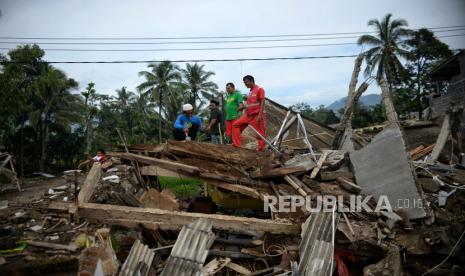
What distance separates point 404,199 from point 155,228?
11.6 feet

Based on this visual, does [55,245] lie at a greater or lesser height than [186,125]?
lesser

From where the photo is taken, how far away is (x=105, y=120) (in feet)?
122

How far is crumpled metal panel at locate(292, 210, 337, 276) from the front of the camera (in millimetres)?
3891

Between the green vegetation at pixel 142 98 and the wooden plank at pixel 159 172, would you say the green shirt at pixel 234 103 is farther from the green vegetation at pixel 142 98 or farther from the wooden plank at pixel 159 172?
the green vegetation at pixel 142 98

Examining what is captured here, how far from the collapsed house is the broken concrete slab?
0.05ft

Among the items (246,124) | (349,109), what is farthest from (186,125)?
(349,109)

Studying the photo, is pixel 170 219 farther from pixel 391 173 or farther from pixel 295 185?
pixel 391 173

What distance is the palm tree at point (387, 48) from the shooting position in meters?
29.4

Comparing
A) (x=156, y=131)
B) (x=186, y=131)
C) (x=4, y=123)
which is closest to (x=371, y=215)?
(x=186, y=131)

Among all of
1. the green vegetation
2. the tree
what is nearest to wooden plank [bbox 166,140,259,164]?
the green vegetation

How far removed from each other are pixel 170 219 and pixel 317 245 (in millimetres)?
1968

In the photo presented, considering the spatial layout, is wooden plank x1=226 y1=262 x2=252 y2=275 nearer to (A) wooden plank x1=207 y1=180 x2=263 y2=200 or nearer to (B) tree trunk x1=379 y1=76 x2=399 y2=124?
(A) wooden plank x1=207 y1=180 x2=263 y2=200

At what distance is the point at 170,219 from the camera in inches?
174

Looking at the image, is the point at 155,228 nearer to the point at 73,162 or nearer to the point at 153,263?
the point at 153,263
